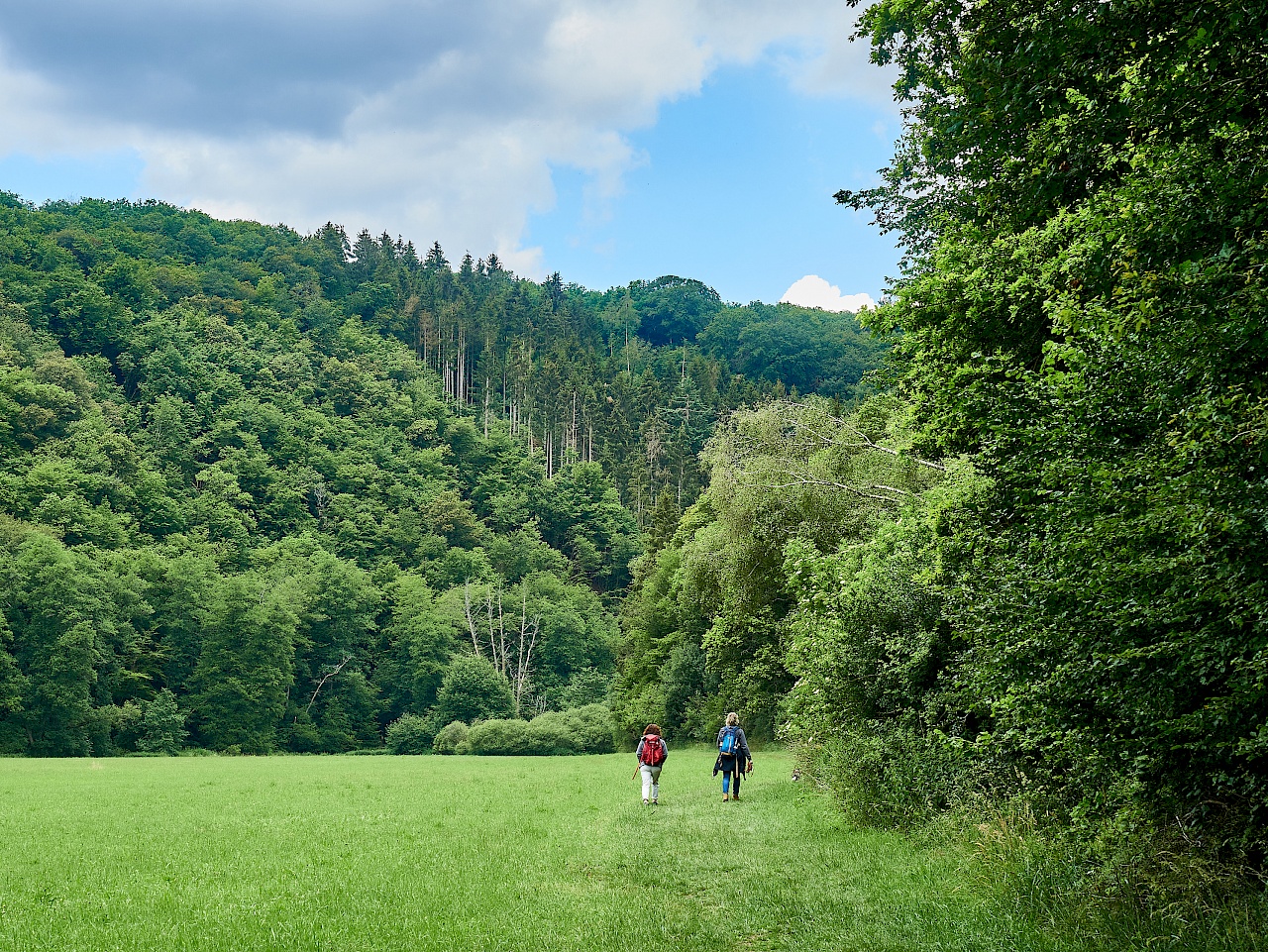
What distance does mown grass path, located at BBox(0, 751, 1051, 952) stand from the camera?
889 centimetres

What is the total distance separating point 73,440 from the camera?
95000 millimetres

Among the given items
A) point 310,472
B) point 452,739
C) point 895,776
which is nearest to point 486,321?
point 310,472

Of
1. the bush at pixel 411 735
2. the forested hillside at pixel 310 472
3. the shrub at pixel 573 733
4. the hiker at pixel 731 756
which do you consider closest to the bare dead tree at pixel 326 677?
the forested hillside at pixel 310 472

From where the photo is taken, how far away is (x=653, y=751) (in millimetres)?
20109

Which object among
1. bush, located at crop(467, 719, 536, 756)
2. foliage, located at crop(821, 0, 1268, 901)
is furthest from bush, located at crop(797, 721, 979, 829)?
bush, located at crop(467, 719, 536, 756)

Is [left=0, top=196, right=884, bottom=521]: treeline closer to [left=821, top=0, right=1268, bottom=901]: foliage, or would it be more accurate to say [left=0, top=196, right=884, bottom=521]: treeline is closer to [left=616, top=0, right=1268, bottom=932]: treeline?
[left=616, top=0, right=1268, bottom=932]: treeline

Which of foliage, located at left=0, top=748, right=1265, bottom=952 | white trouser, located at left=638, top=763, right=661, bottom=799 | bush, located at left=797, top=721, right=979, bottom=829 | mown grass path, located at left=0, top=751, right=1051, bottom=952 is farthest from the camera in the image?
white trouser, located at left=638, top=763, right=661, bottom=799

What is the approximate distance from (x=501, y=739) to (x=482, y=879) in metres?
51.2

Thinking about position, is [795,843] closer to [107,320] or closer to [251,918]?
[251,918]

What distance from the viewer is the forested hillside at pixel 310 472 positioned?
245 ft

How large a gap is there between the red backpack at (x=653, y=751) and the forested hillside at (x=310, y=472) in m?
43.3

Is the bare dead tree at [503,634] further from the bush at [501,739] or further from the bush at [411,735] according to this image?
the bush at [501,739]

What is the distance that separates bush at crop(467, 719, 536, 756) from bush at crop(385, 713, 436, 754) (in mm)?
17536

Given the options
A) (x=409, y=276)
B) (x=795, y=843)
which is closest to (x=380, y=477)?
(x=409, y=276)
